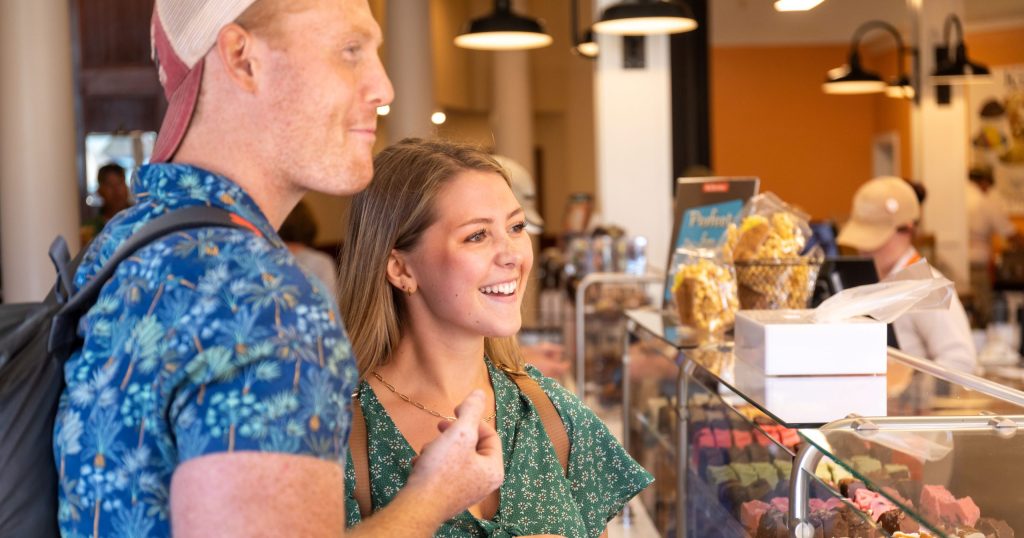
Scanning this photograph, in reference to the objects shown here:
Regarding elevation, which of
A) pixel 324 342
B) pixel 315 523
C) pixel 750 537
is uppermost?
pixel 324 342

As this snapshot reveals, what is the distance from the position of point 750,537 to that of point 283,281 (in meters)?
1.40

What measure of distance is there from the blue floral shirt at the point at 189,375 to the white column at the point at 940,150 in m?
10.0

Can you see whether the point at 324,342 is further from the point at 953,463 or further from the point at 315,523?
the point at 953,463

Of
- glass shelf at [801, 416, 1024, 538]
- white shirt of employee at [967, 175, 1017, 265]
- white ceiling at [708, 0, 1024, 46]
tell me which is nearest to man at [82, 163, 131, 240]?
glass shelf at [801, 416, 1024, 538]

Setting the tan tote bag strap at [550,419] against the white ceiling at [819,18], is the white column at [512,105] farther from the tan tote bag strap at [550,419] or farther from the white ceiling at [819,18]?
the tan tote bag strap at [550,419]

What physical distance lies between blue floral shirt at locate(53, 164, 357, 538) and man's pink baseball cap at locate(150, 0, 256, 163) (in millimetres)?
169

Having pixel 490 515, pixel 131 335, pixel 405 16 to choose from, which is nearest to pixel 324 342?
pixel 131 335

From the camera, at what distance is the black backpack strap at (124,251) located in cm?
114

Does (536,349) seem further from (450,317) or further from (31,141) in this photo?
(31,141)

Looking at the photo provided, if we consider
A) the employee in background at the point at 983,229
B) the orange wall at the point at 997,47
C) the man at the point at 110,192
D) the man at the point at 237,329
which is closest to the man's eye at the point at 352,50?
the man at the point at 237,329

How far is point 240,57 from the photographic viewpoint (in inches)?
47.8

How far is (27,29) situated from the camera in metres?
7.83

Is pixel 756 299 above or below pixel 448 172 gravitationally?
below

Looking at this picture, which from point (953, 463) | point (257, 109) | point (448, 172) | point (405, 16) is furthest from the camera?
point (405, 16)
